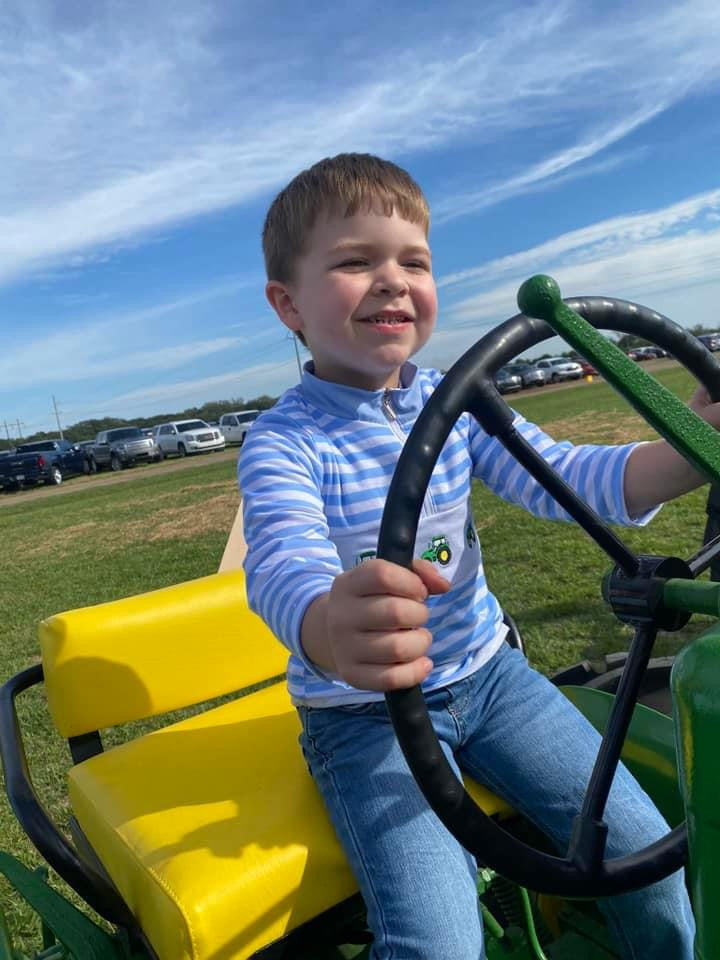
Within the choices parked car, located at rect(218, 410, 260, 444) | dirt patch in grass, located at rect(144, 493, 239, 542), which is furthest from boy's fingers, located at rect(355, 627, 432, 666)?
parked car, located at rect(218, 410, 260, 444)

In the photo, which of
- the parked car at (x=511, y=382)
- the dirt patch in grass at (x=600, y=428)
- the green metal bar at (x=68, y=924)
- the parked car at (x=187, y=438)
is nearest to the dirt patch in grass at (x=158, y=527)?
the dirt patch in grass at (x=600, y=428)

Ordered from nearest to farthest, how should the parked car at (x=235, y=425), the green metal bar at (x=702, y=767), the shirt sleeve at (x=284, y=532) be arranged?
the green metal bar at (x=702, y=767) → the shirt sleeve at (x=284, y=532) → the parked car at (x=235, y=425)

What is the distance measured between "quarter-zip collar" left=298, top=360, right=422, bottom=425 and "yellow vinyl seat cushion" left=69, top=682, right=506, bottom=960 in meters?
0.64

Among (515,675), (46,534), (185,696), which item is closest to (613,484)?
(515,675)

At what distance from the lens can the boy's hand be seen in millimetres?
846

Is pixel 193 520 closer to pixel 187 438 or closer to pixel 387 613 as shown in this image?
pixel 387 613

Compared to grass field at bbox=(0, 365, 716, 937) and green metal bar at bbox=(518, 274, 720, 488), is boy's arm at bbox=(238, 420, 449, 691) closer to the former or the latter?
green metal bar at bbox=(518, 274, 720, 488)

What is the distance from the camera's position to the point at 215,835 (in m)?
1.27

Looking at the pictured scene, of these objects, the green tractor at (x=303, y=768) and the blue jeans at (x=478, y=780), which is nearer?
the green tractor at (x=303, y=768)

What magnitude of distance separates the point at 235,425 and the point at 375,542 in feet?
87.0

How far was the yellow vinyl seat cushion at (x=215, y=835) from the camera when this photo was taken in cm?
116

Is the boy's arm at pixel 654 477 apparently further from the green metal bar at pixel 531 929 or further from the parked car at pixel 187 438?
the parked car at pixel 187 438

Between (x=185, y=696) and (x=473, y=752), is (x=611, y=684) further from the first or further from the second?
(x=185, y=696)

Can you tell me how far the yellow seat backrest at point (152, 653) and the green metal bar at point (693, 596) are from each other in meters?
1.09
